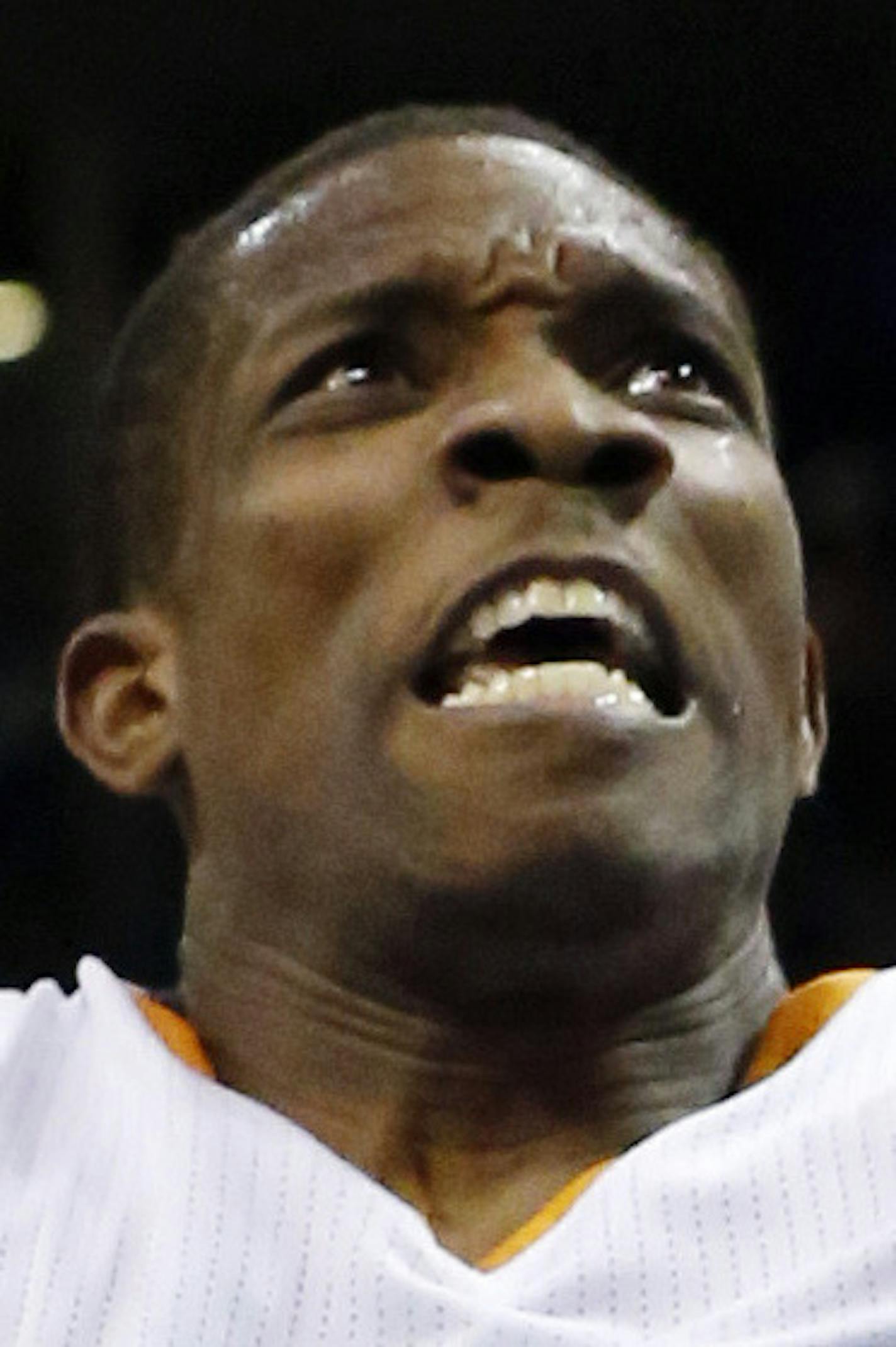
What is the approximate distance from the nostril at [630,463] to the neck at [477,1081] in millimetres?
194

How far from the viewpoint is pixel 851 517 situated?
1.96 meters

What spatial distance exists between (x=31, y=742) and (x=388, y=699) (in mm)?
1049

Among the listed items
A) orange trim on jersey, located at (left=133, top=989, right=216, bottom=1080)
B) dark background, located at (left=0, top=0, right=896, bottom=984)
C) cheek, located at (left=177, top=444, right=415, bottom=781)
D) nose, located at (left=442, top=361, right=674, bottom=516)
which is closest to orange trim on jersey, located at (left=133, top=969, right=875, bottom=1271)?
orange trim on jersey, located at (left=133, top=989, right=216, bottom=1080)

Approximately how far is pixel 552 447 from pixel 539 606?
0.06 m

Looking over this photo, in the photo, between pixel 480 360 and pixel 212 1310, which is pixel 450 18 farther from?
pixel 212 1310

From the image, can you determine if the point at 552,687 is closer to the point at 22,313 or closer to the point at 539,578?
the point at 539,578

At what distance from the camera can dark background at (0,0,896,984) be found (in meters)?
1.85

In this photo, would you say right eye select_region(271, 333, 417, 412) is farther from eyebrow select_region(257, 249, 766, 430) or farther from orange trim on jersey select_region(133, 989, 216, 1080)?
orange trim on jersey select_region(133, 989, 216, 1080)

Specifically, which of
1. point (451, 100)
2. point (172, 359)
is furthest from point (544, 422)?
point (451, 100)

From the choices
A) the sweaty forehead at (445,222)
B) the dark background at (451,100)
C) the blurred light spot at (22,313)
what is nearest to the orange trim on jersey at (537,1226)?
the sweaty forehead at (445,222)

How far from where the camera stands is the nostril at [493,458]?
0.90 metres

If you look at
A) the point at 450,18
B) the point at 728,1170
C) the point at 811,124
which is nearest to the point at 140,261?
the point at 450,18

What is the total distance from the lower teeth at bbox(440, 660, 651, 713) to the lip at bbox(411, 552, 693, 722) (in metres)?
0.01

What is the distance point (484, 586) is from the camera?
2.88 feet
